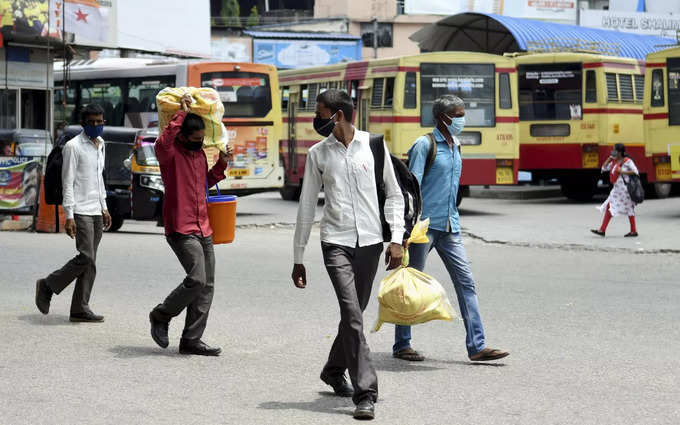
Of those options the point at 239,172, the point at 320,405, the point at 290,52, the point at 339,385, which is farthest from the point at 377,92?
the point at 290,52

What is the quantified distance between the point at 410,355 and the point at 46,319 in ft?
10.7

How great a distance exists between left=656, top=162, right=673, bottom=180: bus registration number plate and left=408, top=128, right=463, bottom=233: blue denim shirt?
14542 mm

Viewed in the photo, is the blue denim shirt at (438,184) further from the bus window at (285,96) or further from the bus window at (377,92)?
the bus window at (285,96)

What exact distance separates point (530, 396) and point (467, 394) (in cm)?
35

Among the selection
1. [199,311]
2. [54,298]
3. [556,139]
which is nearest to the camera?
[199,311]

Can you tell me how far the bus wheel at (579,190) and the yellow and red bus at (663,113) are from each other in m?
4.26

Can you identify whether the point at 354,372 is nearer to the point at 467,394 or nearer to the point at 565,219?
the point at 467,394

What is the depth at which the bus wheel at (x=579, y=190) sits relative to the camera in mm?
26531

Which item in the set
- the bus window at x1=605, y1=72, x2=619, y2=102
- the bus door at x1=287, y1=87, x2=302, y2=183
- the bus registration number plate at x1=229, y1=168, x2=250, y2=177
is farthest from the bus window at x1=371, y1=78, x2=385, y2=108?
the bus window at x1=605, y1=72, x2=619, y2=102

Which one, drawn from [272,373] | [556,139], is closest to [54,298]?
[272,373]

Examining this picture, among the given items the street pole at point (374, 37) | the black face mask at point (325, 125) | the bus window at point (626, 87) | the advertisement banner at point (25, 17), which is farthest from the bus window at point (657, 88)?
the street pole at point (374, 37)

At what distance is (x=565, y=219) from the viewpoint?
21172 mm

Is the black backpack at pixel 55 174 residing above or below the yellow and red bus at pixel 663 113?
below

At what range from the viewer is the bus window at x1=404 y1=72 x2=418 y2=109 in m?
22.4
